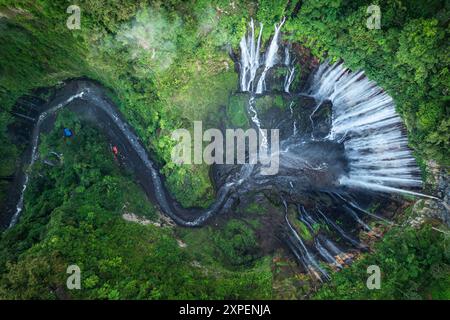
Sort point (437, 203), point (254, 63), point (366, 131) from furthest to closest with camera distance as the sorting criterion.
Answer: point (254, 63) → point (366, 131) → point (437, 203)

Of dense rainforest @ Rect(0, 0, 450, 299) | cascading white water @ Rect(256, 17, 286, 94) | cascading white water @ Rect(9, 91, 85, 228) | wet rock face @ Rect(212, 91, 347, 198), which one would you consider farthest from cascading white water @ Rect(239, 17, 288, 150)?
cascading white water @ Rect(9, 91, 85, 228)

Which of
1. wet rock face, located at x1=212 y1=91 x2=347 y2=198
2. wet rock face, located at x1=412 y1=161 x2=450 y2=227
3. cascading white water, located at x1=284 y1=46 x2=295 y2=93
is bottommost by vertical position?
wet rock face, located at x1=412 y1=161 x2=450 y2=227

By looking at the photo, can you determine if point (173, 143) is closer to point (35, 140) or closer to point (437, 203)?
point (35, 140)

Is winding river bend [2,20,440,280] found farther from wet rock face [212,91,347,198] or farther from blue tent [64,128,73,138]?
blue tent [64,128,73,138]

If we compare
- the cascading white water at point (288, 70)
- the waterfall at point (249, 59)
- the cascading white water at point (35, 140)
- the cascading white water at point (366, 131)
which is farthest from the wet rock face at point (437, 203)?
the cascading white water at point (35, 140)

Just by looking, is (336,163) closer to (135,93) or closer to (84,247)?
(135,93)

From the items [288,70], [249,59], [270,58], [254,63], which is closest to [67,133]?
[249,59]
